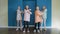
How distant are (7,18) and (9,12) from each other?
414mm

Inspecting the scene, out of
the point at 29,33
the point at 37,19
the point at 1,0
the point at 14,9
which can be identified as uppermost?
the point at 1,0

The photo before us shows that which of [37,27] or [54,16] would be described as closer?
[37,27]

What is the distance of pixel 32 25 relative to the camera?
8695 mm

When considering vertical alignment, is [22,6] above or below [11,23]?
above

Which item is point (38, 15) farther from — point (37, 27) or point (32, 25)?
point (32, 25)

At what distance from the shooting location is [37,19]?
6812mm

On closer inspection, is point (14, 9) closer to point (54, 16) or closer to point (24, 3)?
point (24, 3)

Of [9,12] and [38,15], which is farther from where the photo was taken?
[9,12]

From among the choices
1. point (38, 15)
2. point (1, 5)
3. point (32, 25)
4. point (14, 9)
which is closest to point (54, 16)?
point (32, 25)

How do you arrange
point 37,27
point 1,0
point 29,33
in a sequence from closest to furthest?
point 29,33
point 37,27
point 1,0

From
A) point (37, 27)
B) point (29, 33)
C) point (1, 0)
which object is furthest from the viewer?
point (1, 0)

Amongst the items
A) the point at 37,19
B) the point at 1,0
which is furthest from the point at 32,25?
the point at 1,0

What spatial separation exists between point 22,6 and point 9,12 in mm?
921

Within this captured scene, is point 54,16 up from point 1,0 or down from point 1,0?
down
